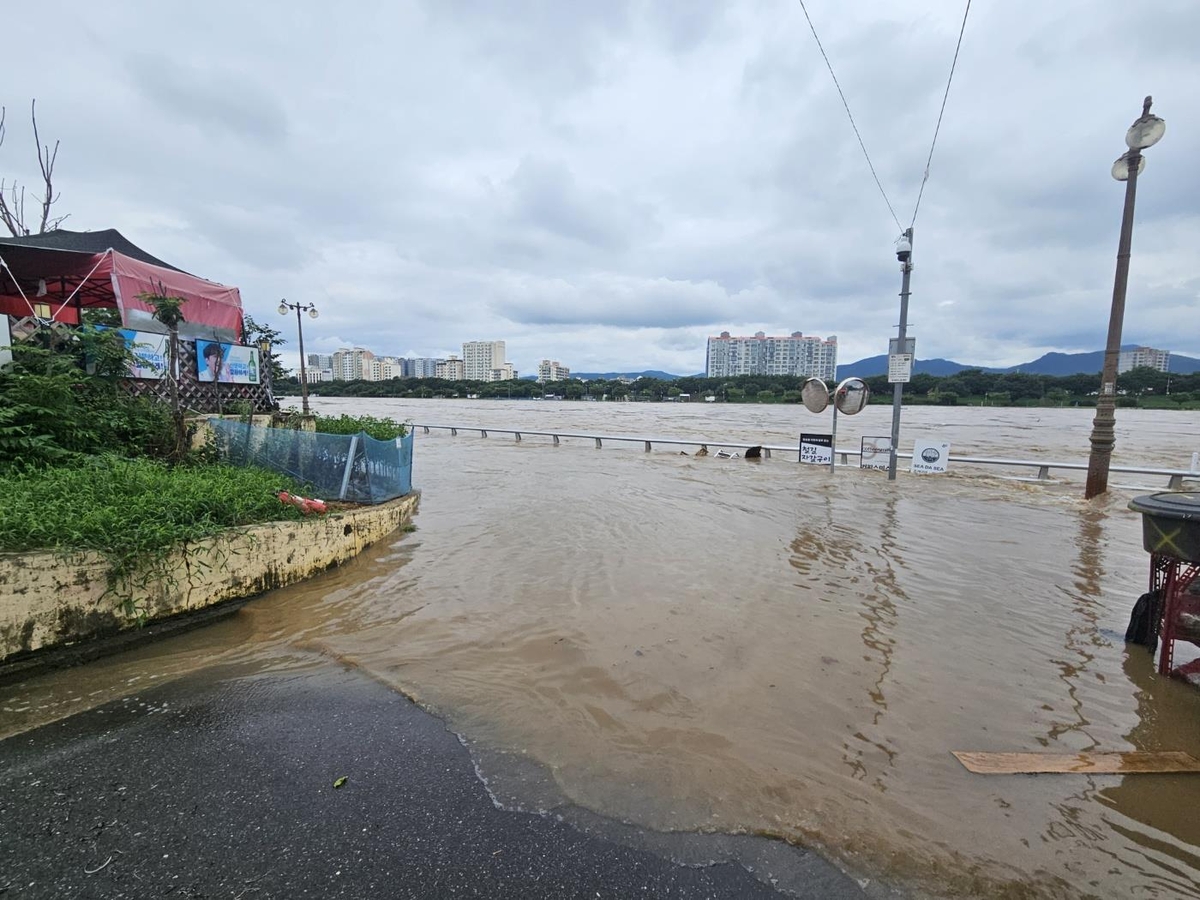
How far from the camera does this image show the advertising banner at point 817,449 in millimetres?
15680

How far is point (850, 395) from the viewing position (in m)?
13.9

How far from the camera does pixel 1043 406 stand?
71.9 metres

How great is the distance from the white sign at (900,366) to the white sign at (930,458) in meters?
3.76

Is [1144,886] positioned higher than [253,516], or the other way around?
[253,516]

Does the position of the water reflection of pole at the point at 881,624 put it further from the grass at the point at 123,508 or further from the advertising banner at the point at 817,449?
the advertising banner at the point at 817,449

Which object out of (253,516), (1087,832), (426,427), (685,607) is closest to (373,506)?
(253,516)

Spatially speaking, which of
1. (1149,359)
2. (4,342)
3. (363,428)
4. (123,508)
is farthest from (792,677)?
(1149,359)

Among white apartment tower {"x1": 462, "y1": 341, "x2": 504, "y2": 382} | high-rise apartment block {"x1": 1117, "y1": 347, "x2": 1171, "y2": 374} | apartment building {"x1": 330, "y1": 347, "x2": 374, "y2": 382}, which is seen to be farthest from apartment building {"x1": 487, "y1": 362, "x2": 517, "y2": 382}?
high-rise apartment block {"x1": 1117, "y1": 347, "x2": 1171, "y2": 374}

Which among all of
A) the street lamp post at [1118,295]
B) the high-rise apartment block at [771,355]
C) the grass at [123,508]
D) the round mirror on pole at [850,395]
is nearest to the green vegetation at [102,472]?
the grass at [123,508]

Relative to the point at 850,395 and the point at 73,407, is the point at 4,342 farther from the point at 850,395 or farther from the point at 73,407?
the point at 850,395

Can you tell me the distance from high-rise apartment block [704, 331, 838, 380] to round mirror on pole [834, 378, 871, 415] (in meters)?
97.7

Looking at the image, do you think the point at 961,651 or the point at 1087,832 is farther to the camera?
the point at 961,651

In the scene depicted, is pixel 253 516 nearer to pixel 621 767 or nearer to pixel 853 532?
pixel 621 767

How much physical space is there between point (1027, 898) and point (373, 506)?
293 inches
